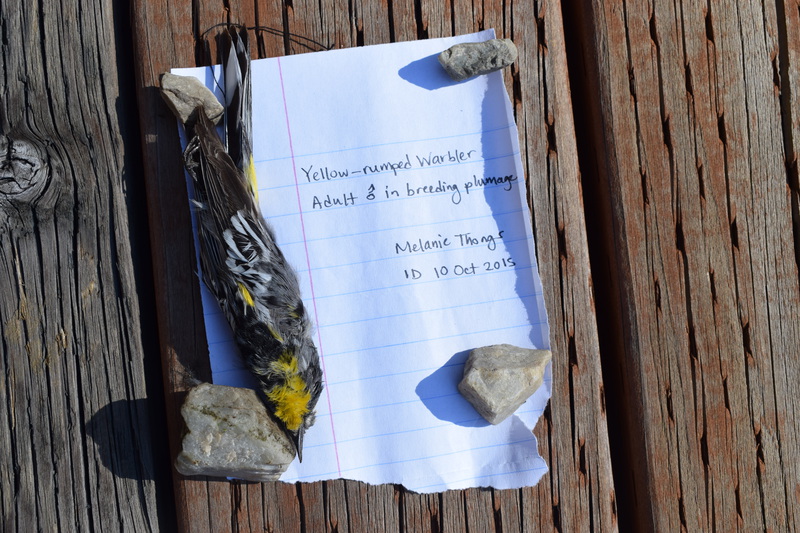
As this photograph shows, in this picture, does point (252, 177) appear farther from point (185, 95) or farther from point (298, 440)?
point (298, 440)

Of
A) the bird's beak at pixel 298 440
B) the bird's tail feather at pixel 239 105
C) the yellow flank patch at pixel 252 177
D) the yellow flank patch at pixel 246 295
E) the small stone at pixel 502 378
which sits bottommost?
the bird's beak at pixel 298 440

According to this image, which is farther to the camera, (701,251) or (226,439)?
(701,251)

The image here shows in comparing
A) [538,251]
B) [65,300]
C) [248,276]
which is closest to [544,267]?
[538,251]

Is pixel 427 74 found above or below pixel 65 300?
above

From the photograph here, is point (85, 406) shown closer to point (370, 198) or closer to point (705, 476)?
point (370, 198)

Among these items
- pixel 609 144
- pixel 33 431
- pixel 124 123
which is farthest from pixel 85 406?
pixel 609 144

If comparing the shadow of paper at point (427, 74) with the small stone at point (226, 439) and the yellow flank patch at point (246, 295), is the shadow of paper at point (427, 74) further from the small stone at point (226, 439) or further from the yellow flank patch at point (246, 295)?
the small stone at point (226, 439)

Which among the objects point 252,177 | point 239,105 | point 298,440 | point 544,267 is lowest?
point 298,440

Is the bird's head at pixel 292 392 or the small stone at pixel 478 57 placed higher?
the small stone at pixel 478 57

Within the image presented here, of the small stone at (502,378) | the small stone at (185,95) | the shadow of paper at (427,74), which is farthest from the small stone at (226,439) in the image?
the shadow of paper at (427,74)
